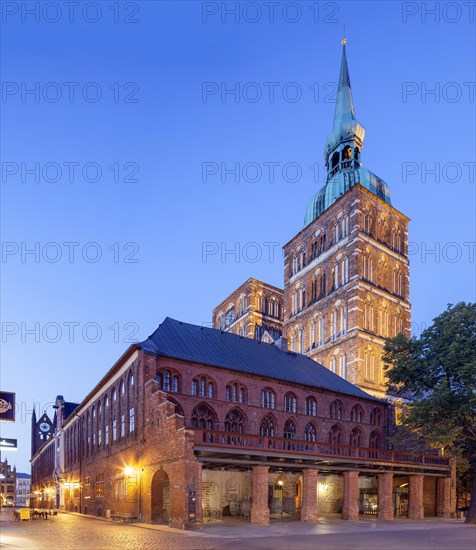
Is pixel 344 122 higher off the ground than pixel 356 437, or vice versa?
pixel 344 122

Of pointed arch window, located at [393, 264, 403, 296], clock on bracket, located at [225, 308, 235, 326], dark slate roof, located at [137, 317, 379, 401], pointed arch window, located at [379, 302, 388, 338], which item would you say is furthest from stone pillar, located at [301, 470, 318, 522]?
clock on bracket, located at [225, 308, 235, 326]

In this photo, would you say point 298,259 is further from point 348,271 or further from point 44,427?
point 44,427

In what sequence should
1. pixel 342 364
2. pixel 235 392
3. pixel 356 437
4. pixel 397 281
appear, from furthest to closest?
pixel 397 281 → pixel 342 364 → pixel 356 437 → pixel 235 392

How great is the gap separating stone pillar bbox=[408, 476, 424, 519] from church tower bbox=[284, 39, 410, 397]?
18.8 meters

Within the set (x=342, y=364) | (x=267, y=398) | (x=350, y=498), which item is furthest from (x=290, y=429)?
(x=342, y=364)

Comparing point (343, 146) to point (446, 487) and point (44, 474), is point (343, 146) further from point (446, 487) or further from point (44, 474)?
point (44, 474)

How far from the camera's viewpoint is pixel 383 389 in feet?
205

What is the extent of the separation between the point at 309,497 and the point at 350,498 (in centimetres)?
402

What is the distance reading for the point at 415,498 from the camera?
4131cm

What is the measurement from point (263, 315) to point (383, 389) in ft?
95.5

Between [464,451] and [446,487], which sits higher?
[464,451]

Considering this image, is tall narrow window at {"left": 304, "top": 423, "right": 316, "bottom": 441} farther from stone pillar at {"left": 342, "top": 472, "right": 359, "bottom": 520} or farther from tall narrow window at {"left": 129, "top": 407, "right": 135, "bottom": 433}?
tall narrow window at {"left": 129, "top": 407, "right": 135, "bottom": 433}

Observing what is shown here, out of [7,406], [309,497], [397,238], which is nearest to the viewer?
[7,406]

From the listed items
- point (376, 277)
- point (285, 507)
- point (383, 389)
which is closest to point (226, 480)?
point (285, 507)
